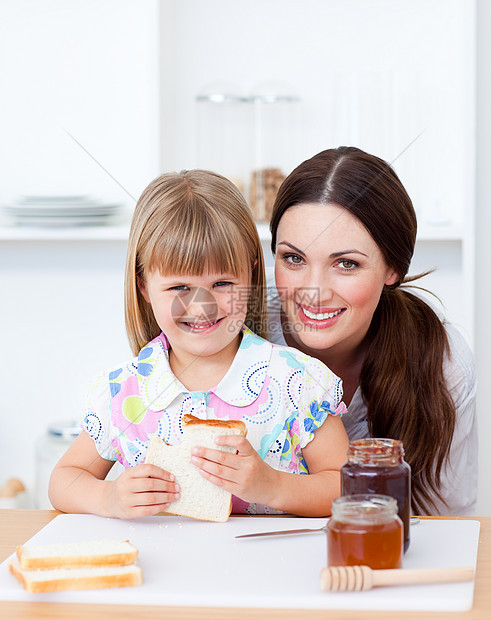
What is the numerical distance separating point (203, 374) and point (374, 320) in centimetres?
46

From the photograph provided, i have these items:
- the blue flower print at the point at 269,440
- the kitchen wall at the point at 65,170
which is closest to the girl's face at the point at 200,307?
the blue flower print at the point at 269,440

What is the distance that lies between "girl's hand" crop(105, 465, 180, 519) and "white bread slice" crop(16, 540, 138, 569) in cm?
13

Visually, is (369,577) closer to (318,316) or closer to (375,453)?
(375,453)

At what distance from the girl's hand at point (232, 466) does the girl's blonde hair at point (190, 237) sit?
27cm

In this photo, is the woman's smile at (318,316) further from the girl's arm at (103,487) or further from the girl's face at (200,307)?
the girl's arm at (103,487)

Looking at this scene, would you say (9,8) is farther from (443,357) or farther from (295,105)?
(443,357)

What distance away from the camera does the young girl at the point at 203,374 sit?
1.11 metres

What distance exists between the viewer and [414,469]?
4.72 ft

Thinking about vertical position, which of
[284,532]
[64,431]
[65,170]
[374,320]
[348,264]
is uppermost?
[65,170]

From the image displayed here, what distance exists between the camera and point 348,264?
1.35 m

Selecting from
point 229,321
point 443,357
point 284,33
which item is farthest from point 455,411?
point 284,33

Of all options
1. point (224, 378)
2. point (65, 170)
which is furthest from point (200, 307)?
point (65, 170)

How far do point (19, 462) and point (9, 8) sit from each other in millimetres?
1278

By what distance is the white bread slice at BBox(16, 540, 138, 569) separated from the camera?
780 millimetres
